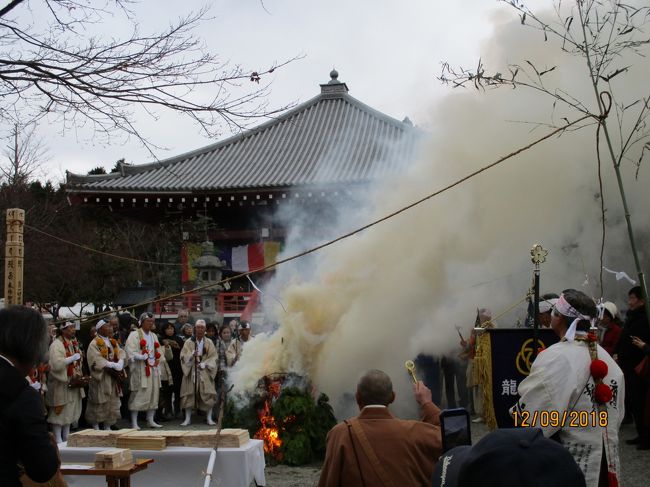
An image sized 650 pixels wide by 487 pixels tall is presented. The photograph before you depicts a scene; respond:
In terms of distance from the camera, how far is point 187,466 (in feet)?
19.8

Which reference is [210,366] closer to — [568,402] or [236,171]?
[568,402]

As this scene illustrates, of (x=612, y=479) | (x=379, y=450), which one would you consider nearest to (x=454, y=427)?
(x=379, y=450)

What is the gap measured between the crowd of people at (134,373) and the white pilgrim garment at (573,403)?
22.0 ft

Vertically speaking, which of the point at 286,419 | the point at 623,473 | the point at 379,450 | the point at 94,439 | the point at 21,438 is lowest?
the point at 623,473

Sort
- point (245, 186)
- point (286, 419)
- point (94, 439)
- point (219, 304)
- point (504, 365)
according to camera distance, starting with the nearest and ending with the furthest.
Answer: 1. point (504, 365)
2. point (94, 439)
3. point (286, 419)
4. point (219, 304)
5. point (245, 186)

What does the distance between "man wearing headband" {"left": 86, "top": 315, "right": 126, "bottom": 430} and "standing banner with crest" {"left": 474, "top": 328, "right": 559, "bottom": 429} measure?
6935 millimetres

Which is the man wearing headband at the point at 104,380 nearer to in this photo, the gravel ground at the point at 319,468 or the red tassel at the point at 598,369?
the gravel ground at the point at 319,468

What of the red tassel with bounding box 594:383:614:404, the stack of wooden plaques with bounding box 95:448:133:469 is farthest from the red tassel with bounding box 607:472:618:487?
the stack of wooden plaques with bounding box 95:448:133:469

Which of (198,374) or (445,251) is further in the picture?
(198,374)

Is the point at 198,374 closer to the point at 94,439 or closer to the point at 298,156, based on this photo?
the point at 94,439

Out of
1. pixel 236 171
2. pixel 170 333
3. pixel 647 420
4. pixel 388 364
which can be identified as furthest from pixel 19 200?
pixel 647 420

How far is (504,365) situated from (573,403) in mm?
1614

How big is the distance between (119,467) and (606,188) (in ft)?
20.3

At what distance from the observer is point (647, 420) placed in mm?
7684
